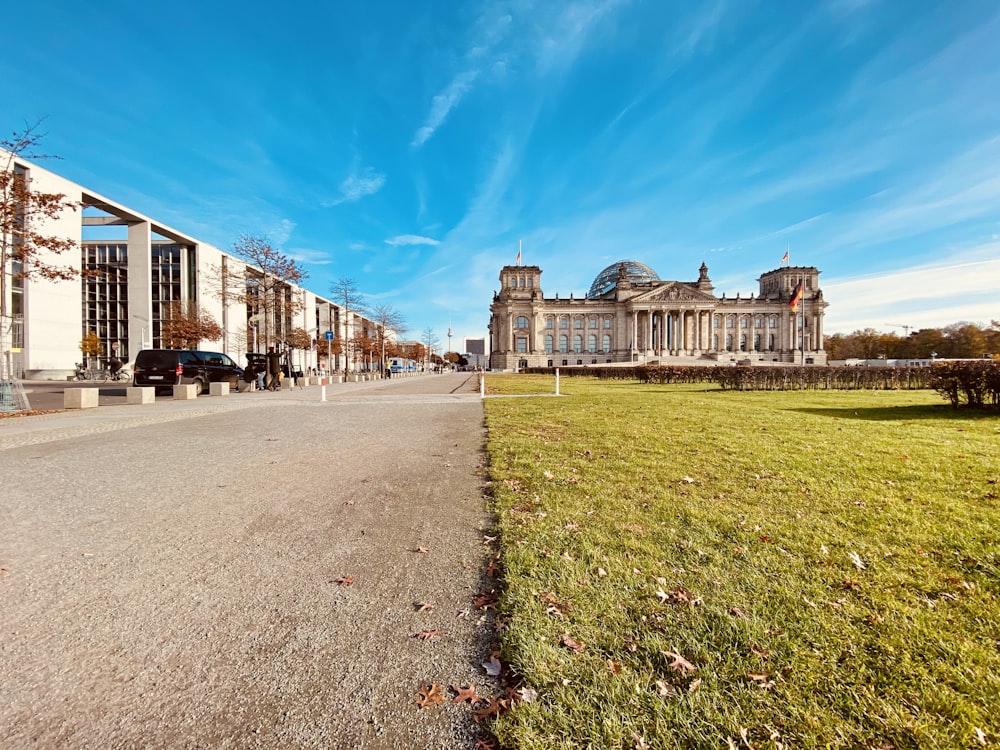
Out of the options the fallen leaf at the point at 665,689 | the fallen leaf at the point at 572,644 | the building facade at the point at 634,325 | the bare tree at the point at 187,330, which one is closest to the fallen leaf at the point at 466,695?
the fallen leaf at the point at 572,644

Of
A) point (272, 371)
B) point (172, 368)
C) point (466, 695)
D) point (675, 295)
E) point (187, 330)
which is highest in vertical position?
point (675, 295)

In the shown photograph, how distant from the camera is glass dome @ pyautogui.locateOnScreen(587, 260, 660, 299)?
398 feet

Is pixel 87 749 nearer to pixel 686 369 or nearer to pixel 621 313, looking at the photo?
pixel 686 369

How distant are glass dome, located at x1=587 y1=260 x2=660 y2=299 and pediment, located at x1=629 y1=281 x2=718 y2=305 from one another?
1366 cm

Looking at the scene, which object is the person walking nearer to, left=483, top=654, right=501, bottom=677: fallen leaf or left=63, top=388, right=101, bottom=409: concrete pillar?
left=63, top=388, right=101, bottom=409: concrete pillar

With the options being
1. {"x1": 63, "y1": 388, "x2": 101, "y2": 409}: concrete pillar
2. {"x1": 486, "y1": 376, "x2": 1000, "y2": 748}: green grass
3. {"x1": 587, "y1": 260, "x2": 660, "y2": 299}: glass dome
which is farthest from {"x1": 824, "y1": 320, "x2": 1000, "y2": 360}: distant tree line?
{"x1": 63, "y1": 388, "x2": 101, "y2": 409}: concrete pillar

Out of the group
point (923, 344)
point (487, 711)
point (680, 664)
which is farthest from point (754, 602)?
point (923, 344)

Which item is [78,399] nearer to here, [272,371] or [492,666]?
[272,371]

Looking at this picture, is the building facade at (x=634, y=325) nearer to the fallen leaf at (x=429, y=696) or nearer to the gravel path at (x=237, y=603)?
the gravel path at (x=237, y=603)

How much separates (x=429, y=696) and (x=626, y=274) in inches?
4835

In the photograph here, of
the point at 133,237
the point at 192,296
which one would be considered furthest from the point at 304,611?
the point at 192,296

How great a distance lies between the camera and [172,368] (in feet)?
63.8

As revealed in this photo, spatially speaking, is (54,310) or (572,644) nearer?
(572,644)

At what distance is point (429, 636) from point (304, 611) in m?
0.88
